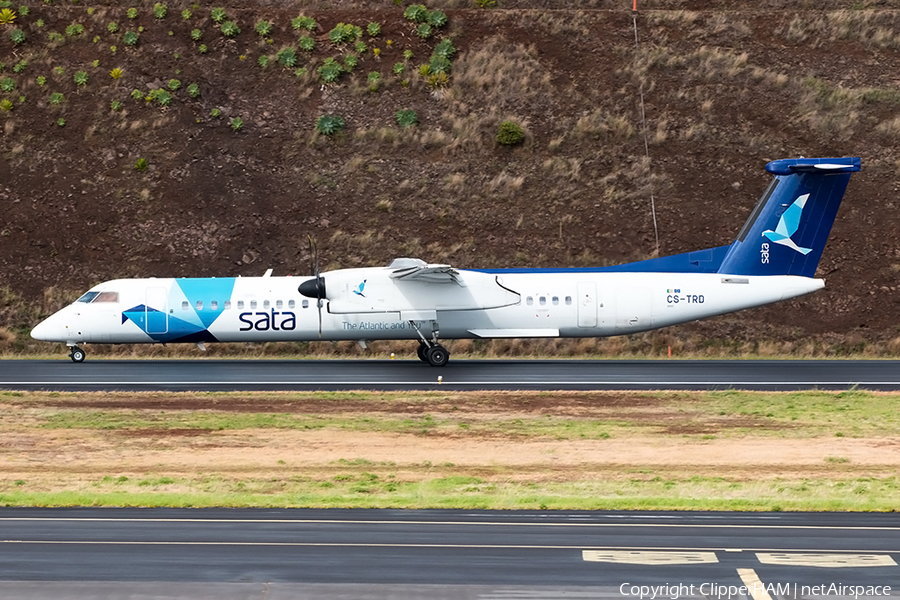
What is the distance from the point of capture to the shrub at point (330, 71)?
174 feet

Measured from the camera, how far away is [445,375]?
97.8 feet

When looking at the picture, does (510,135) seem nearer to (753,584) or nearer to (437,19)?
(437,19)

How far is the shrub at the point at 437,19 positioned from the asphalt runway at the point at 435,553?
149ft

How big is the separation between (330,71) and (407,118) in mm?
5272

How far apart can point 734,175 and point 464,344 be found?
1652 centimetres

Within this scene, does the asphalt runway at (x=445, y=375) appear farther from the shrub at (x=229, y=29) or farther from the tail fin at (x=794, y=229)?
the shrub at (x=229, y=29)

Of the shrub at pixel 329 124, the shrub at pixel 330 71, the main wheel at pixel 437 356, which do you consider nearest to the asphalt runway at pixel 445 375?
the main wheel at pixel 437 356

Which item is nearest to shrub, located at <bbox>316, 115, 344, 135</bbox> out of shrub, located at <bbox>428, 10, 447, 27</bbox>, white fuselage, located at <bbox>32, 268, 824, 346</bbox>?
shrub, located at <bbox>428, 10, 447, 27</bbox>

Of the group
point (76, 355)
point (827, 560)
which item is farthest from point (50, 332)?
point (827, 560)

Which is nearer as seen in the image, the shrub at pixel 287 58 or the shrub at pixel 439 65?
the shrub at pixel 287 58

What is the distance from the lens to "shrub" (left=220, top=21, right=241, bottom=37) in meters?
54.6

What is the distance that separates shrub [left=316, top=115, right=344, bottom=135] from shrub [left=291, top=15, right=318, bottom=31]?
699cm

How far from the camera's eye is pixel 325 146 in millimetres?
49531
